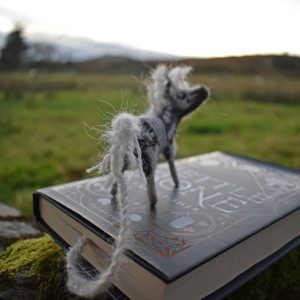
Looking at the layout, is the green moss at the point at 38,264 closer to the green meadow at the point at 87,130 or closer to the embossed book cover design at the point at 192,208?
the embossed book cover design at the point at 192,208

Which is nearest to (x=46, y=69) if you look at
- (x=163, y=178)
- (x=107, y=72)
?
(x=107, y=72)

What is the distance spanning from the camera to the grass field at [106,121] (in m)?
0.70

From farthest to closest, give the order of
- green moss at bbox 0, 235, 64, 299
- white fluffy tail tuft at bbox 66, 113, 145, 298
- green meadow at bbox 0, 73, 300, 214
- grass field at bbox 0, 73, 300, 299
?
green meadow at bbox 0, 73, 300, 214, grass field at bbox 0, 73, 300, 299, green moss at bbox 0, 235, 64, 299, white fluffy tail tuft at bbox 66, 113, 145, 298

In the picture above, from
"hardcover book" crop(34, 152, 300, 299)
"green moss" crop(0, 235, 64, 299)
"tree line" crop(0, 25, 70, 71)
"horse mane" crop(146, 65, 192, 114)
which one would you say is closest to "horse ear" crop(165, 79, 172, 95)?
"horse mane" crop(146, 65, 192, 114)

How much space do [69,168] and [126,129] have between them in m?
1.41

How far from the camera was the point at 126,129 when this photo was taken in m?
0.47

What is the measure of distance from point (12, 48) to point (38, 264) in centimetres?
502

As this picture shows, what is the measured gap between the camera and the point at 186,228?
571mm

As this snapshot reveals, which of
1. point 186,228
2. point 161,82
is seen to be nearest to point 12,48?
point 161,82

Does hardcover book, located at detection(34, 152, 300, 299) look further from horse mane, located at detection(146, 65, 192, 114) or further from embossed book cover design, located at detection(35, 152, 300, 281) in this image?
horse mane, located at detection(146, 65, 192, 114)

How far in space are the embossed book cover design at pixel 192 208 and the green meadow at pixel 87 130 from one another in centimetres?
13

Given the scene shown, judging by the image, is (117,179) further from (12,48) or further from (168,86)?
(12,48)

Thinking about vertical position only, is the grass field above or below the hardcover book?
below

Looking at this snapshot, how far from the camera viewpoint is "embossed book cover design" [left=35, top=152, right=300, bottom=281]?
19.6 inches
